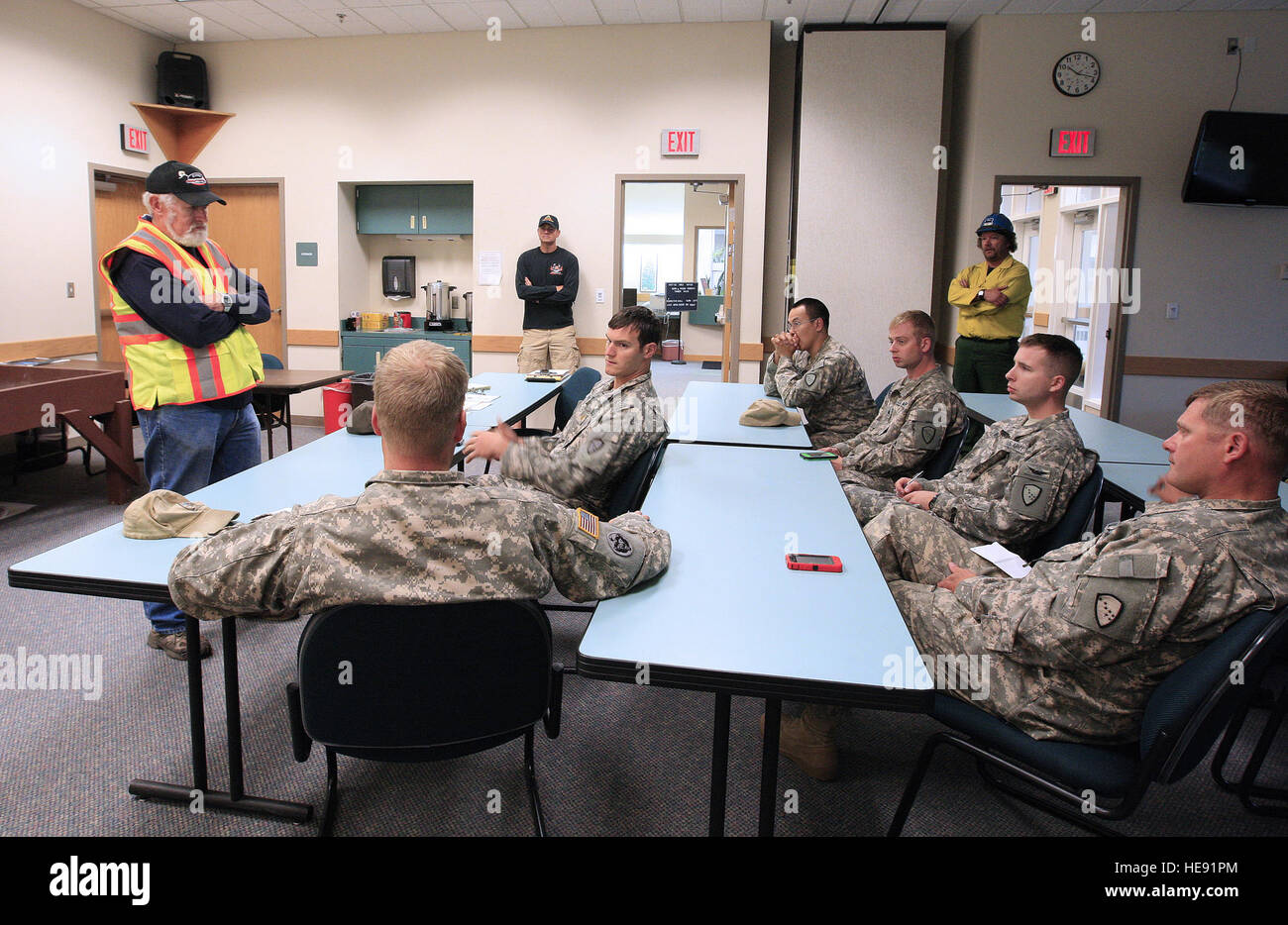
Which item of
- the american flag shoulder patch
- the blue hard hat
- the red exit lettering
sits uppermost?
the red exit lettering

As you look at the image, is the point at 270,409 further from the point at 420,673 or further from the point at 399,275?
the point at 420,673

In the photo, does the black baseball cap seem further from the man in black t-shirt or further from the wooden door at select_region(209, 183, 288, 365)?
the wooden door at select_region(209, 183, 288, 365)

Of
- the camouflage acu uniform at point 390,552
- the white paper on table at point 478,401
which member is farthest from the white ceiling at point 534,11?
the camouflage acu uniform at point 390,552

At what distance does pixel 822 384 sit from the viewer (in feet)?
12.7

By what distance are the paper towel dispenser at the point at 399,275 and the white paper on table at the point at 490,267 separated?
0.93m

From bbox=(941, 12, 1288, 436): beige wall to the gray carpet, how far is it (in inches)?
185

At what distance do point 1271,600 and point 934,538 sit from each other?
37.6 inches

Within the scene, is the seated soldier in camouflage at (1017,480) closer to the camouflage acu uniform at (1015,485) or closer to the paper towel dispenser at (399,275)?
the camouflage acu uniform at (1015,485)

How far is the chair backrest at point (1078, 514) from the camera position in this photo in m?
2.28

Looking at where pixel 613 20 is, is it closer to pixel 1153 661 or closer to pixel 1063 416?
pixel 1063 416

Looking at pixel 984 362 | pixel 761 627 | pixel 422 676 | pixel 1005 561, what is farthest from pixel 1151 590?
pixel 984 362

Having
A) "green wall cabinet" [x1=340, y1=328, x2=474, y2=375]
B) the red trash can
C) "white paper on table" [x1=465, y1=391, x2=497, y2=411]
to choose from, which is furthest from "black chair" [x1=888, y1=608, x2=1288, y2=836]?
"green wall cabinet" [x1=340, y1=328, x2=474, y2=375]

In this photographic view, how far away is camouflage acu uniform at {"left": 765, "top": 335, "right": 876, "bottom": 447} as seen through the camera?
387 cm
